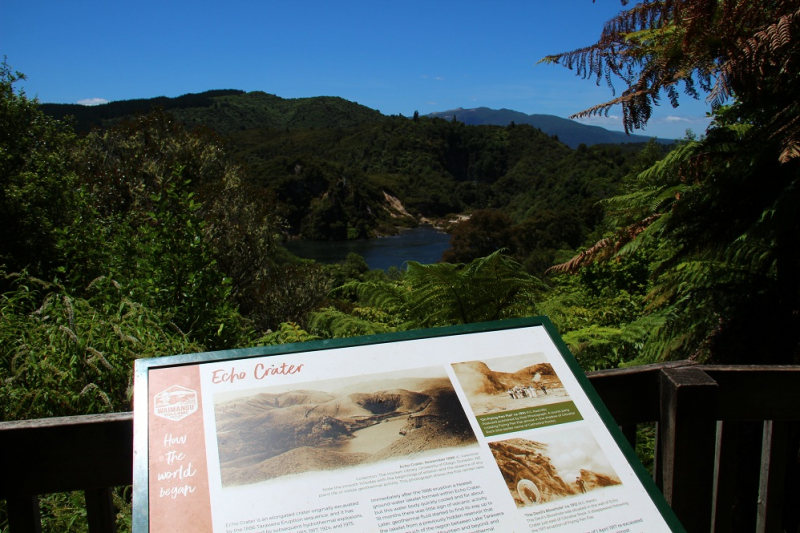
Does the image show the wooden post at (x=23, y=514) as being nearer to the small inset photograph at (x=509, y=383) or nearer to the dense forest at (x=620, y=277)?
the dense forest at (x=620, y=277)

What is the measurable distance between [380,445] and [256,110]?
414 ft

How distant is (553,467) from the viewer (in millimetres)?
1169

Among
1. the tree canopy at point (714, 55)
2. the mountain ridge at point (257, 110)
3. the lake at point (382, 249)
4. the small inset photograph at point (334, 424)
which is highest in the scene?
the mountain ridge at point (257, 110)

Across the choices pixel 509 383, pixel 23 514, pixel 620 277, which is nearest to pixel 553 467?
pixel 509 383

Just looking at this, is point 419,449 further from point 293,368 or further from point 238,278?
point 238,278

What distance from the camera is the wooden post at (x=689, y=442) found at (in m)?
1.43

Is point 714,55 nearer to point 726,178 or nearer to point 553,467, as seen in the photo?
point 726,178

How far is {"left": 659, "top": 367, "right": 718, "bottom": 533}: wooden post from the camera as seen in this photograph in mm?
1429

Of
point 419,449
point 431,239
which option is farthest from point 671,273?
point 431,239

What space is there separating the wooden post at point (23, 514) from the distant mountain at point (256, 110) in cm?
9331

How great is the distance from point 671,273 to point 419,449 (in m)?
2.95

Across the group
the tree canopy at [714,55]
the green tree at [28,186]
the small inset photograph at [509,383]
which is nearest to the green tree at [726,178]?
the tree canopy at [714,55]

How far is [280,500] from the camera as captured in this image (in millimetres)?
1048

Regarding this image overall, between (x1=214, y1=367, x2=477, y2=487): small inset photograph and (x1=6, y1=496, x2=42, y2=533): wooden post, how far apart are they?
487 mm
